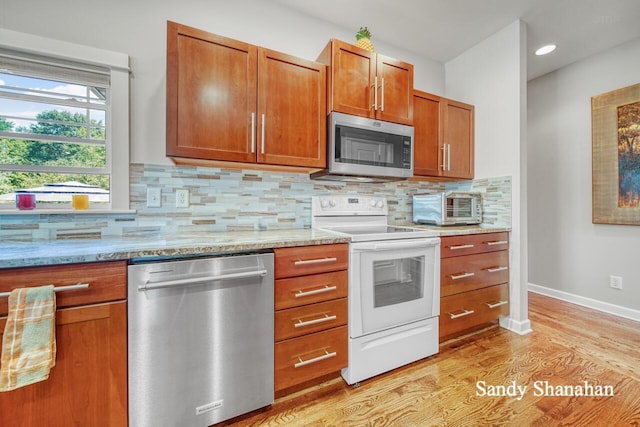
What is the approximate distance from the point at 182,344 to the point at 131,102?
4.80 ft

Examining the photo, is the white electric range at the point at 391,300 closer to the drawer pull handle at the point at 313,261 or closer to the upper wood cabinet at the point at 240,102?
the drawer pull handle at the point at 313,261

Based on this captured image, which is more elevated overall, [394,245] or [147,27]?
[147,27]

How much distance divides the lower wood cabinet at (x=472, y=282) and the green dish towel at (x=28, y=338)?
2.09m

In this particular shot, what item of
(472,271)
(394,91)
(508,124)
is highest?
(394,91)

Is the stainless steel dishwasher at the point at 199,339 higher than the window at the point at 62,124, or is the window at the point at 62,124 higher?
the window at the point at 62,124

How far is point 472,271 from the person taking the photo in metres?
2.03

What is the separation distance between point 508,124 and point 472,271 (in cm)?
134

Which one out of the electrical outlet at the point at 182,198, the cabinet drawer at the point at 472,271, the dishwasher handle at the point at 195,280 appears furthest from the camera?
the cabinet drawer at the point at 472,271

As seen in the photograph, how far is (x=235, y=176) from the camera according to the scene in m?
1.83

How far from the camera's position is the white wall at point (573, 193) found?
2426mm

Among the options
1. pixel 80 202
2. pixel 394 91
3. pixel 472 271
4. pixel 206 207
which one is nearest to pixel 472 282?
pixel 472 271

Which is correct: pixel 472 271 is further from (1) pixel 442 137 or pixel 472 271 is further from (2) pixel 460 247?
(1) pixel 442 137

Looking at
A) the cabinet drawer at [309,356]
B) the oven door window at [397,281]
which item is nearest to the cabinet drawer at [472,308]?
the oven door window at [397,281]

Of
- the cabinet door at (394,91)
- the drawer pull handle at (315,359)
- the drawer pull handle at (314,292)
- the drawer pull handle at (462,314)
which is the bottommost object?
the drawer pull handle at (315,359)
